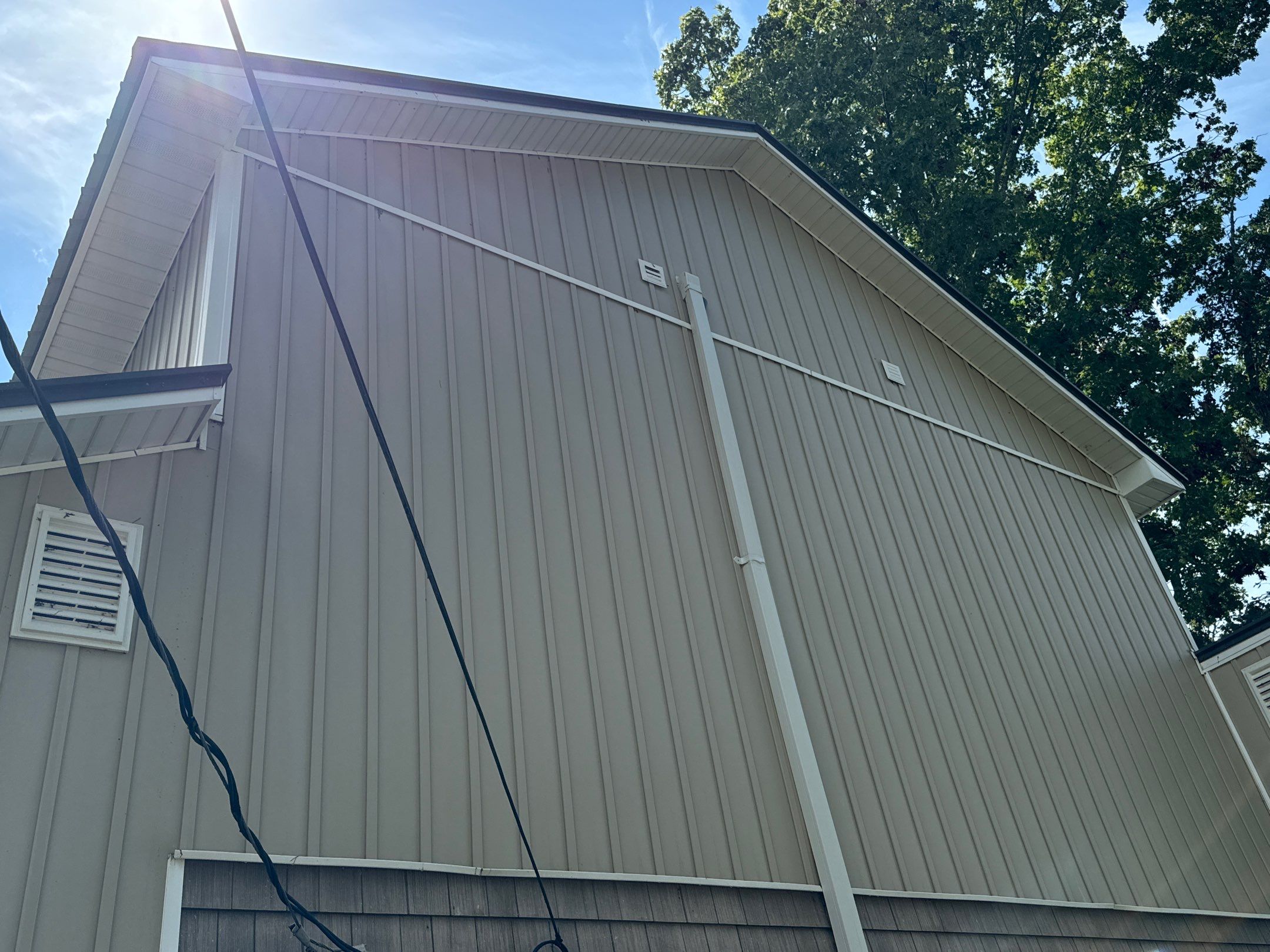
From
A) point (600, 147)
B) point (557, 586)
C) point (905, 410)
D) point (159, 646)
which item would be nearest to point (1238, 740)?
point (905, 410)

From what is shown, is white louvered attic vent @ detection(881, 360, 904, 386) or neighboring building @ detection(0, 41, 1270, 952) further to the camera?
white louvered attic vent @ detection(881, 360, 904, 386)

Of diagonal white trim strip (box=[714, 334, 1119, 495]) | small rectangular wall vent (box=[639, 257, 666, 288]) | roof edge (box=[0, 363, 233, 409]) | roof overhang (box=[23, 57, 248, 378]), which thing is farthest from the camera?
diagonal white trim strip (box=[714, 334, 1119, 495])

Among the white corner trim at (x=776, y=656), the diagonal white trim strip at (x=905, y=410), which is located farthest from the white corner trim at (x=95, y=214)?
the diagonal white trim strip at (x=905, y=410)

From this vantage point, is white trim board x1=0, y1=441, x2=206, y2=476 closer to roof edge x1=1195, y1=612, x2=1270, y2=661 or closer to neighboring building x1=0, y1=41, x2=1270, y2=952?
neighboring building x1=0, y1=41, x2=1270, y2=952

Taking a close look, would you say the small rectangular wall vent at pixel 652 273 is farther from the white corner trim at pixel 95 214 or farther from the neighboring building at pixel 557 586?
the white corner trim at pixel 95 214

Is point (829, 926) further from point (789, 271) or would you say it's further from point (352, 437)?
point (789, 271)

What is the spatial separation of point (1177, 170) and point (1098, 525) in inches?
399

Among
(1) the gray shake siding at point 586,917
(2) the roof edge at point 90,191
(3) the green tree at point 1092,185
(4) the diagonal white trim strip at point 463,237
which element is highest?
(3) the green tree at point 1092,185

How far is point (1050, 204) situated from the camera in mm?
16922

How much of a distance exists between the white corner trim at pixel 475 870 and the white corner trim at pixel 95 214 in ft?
10.9

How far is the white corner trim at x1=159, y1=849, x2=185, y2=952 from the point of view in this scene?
335 cm

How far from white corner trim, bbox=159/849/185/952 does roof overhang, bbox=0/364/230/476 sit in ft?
4.88

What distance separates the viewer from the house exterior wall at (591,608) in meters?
3.85

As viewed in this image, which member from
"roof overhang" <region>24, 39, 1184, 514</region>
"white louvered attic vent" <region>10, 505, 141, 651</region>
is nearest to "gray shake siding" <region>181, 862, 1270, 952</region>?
"white louvered attic vent" <region>10, 505, 141, 651</region>
